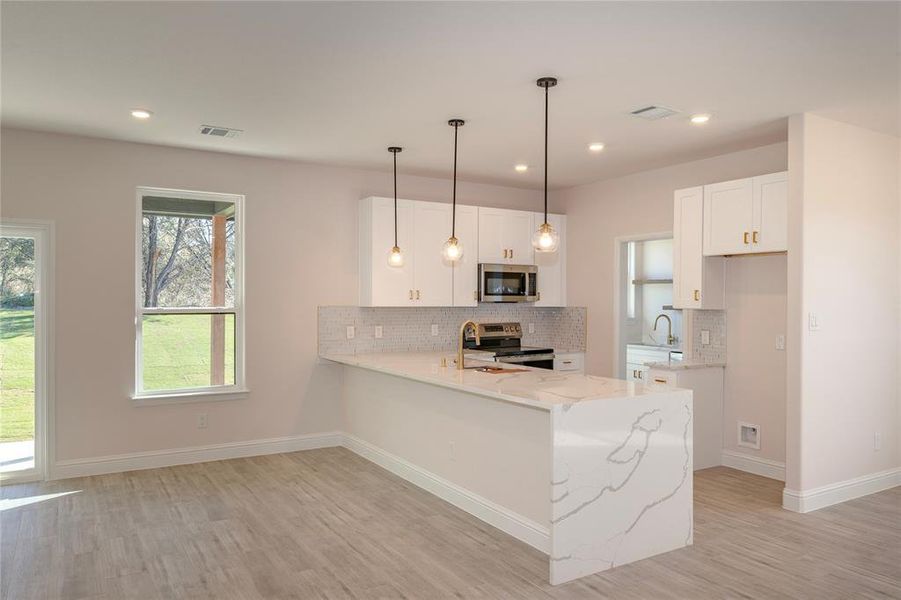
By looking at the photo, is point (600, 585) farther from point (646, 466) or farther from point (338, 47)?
point (338, 47)

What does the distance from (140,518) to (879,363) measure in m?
5.32

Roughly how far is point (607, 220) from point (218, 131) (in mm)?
3868

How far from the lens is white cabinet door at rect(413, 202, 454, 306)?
6.25m

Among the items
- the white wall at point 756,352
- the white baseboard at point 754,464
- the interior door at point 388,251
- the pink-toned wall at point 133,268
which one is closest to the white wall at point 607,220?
the white wall at point 756,352

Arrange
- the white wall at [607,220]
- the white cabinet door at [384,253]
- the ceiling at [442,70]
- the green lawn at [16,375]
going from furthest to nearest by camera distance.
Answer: the white cabinet door at [384,253], the white wall at [607,220], the green lawn at [16,375], the ceiling at [442,70]

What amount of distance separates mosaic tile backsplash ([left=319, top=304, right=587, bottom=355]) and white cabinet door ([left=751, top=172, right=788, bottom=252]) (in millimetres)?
2426

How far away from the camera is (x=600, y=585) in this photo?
3.23 metres

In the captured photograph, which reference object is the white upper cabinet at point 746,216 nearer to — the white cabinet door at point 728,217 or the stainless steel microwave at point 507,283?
the white cabinet door at point 728,217

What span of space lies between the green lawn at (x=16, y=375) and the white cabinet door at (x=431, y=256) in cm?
319

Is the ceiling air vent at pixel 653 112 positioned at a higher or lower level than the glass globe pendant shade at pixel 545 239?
higher

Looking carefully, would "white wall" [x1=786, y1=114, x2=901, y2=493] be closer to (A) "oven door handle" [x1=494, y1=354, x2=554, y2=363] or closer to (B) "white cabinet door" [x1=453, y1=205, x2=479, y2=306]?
(A) "oven door handle" [x1=494, y1=354, x2=554, y2=363]

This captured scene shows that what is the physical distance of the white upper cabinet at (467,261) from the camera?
21.4 ft

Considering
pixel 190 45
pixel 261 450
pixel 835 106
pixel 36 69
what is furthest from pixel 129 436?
pixel 835 106

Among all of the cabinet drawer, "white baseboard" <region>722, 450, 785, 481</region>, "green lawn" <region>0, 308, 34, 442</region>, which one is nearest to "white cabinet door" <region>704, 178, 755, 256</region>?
"white baseboard" <region>722, 450, 785, 481</region>
